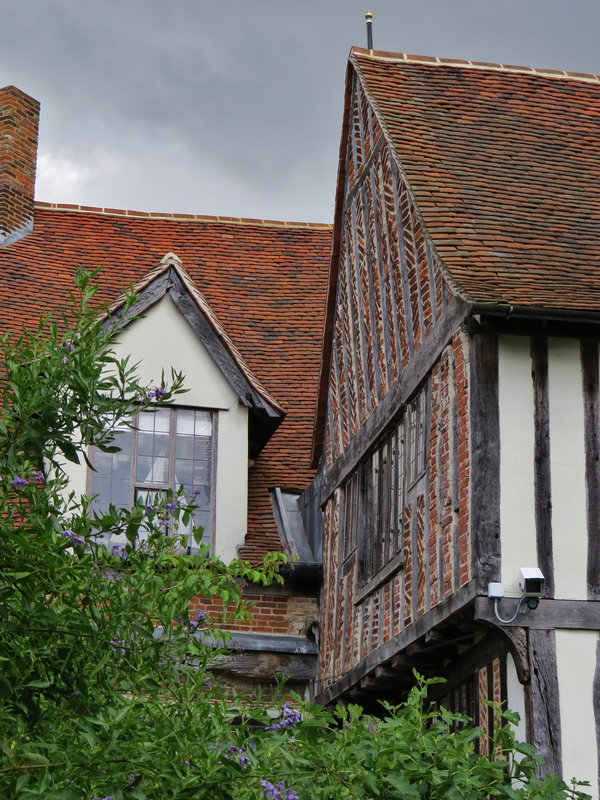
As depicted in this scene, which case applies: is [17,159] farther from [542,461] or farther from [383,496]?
[542,461]

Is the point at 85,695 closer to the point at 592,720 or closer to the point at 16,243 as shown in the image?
the point at 592,720

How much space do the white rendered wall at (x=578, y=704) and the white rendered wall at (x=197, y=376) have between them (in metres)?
4.48

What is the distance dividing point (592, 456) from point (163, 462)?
15.1 ft

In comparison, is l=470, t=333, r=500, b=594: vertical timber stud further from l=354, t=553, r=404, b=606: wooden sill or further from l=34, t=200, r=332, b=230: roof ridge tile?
l=34, t=200, r=332, b=230: roof ridge tile

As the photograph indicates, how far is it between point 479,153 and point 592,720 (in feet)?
16.2

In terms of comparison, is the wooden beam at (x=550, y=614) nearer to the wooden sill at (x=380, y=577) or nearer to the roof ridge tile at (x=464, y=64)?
the wooden sill at (x=380, y=577)

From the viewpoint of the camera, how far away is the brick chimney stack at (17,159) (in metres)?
14.3

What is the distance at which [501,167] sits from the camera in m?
10.2

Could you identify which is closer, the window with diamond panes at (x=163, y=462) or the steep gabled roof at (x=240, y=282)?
the window with diamond panes at (x=163, y=462)

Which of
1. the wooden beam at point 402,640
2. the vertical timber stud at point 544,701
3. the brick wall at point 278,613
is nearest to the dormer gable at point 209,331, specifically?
the brick wall at point 278,613

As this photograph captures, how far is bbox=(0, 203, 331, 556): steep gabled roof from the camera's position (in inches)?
488

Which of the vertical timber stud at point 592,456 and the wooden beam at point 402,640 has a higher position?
the vertical timber stud at point 592,456

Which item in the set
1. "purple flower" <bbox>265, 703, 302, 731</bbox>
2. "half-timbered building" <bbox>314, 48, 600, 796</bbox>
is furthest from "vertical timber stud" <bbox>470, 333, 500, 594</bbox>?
"purple flower" <bbox>265, 703, 302, 731</bbox>

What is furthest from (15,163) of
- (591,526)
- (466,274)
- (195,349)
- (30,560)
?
(30,560)
